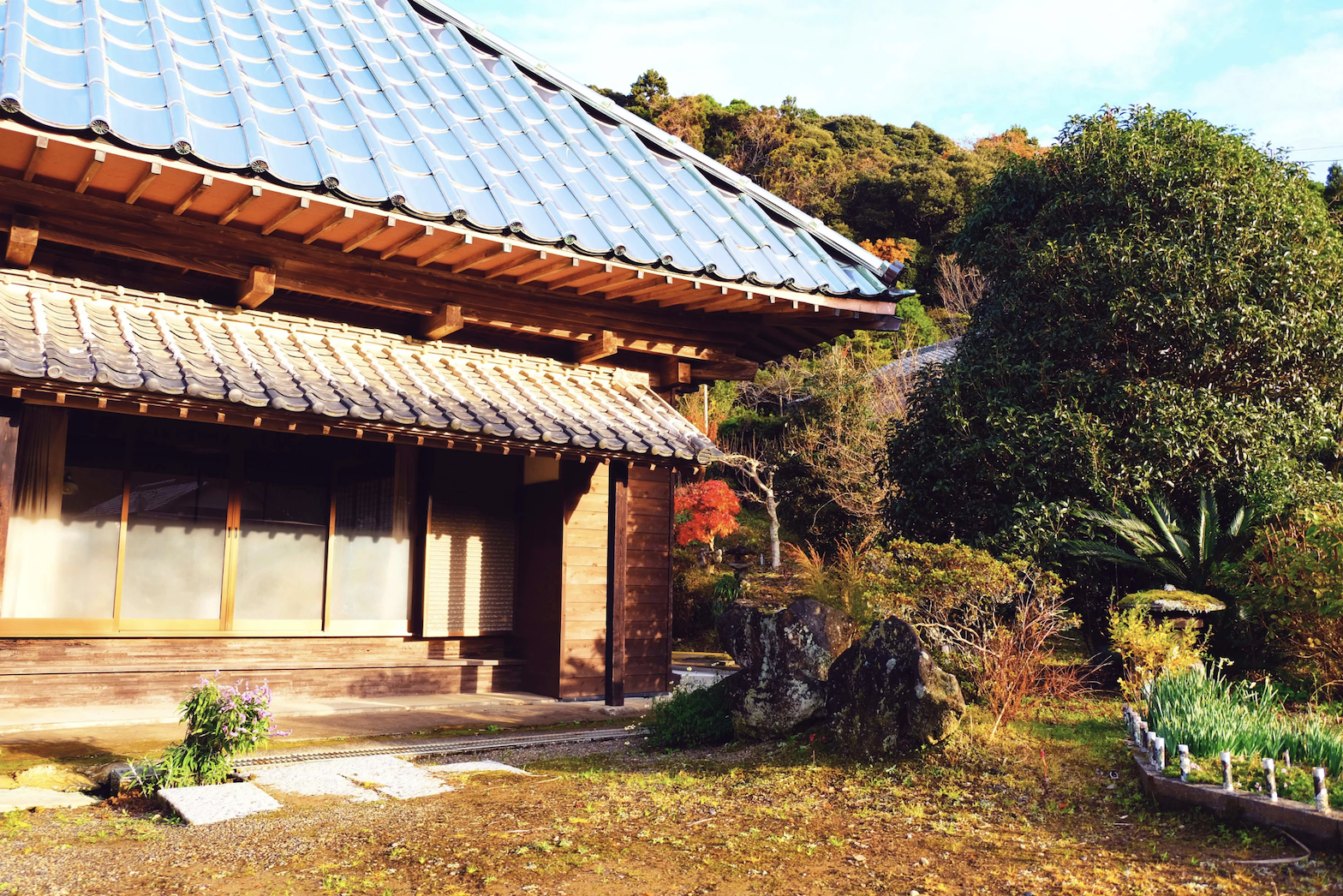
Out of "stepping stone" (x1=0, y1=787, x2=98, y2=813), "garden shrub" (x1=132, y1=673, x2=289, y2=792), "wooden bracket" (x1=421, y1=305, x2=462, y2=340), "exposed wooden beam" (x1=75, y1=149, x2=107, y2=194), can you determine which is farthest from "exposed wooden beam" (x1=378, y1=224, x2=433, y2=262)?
"stepping stone" (x1=0, y1=787, x2=98, y2=813)

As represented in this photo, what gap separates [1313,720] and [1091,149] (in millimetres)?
6848

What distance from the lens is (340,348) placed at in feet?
26.7

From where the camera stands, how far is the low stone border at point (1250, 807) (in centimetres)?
386

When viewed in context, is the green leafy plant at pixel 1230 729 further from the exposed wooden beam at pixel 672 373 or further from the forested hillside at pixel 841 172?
the forested hillside at pixel 841 172

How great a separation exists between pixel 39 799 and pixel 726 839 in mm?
3608

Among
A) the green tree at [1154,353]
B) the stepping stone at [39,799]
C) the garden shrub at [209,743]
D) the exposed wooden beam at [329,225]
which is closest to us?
the stepping stone at [39,799]

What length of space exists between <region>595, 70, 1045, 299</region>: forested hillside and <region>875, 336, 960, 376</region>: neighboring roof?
5.61 meters

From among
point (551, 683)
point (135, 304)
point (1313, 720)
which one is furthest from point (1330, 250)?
point (135, 304)

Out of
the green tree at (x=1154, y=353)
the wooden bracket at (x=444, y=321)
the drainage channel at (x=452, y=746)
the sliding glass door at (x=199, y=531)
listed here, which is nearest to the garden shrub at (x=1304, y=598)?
the green tree at (x=1154, y=353)

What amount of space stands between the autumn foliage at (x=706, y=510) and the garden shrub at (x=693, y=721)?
14587 millimetres

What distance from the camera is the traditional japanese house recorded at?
21.7ft

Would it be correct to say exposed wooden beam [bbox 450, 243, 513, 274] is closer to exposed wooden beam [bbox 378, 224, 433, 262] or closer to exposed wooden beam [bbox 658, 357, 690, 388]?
exposed wooden beam [bbox 378, 224, 433, 262]

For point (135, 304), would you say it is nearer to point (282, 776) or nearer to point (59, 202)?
point (59, 202)

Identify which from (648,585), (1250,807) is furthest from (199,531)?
(1250,807)
